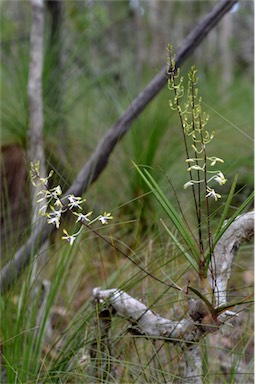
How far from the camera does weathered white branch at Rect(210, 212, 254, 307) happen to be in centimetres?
103

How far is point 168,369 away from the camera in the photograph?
1.23m

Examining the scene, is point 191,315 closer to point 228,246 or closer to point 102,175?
point 228,246

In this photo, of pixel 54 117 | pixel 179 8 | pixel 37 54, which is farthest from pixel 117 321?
pixel 179 8

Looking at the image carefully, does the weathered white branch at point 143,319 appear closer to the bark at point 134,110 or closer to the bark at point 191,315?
the bark at point 191,315

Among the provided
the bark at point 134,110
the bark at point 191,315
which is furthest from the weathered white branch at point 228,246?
the bark at point 134,110

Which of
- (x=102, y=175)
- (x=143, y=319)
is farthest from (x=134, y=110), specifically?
(x=143, y=319)

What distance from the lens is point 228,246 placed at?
104 centimetres

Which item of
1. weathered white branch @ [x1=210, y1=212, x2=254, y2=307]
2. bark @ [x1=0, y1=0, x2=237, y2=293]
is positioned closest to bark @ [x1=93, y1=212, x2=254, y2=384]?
weathered white branch @ [x1=210, y1=212, x2=254, y2=307]

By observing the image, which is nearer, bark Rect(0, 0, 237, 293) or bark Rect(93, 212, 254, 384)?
bark Rect(93, 212, 254, 384)

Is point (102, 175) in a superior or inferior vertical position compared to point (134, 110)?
inferior

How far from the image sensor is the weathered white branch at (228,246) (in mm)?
1030

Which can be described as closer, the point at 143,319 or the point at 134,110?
the point at 143,319

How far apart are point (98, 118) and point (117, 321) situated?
1.89 meters

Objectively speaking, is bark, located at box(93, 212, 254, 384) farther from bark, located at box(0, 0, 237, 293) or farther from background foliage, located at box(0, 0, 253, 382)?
bark, located at box(0, 0, 237, 293)
